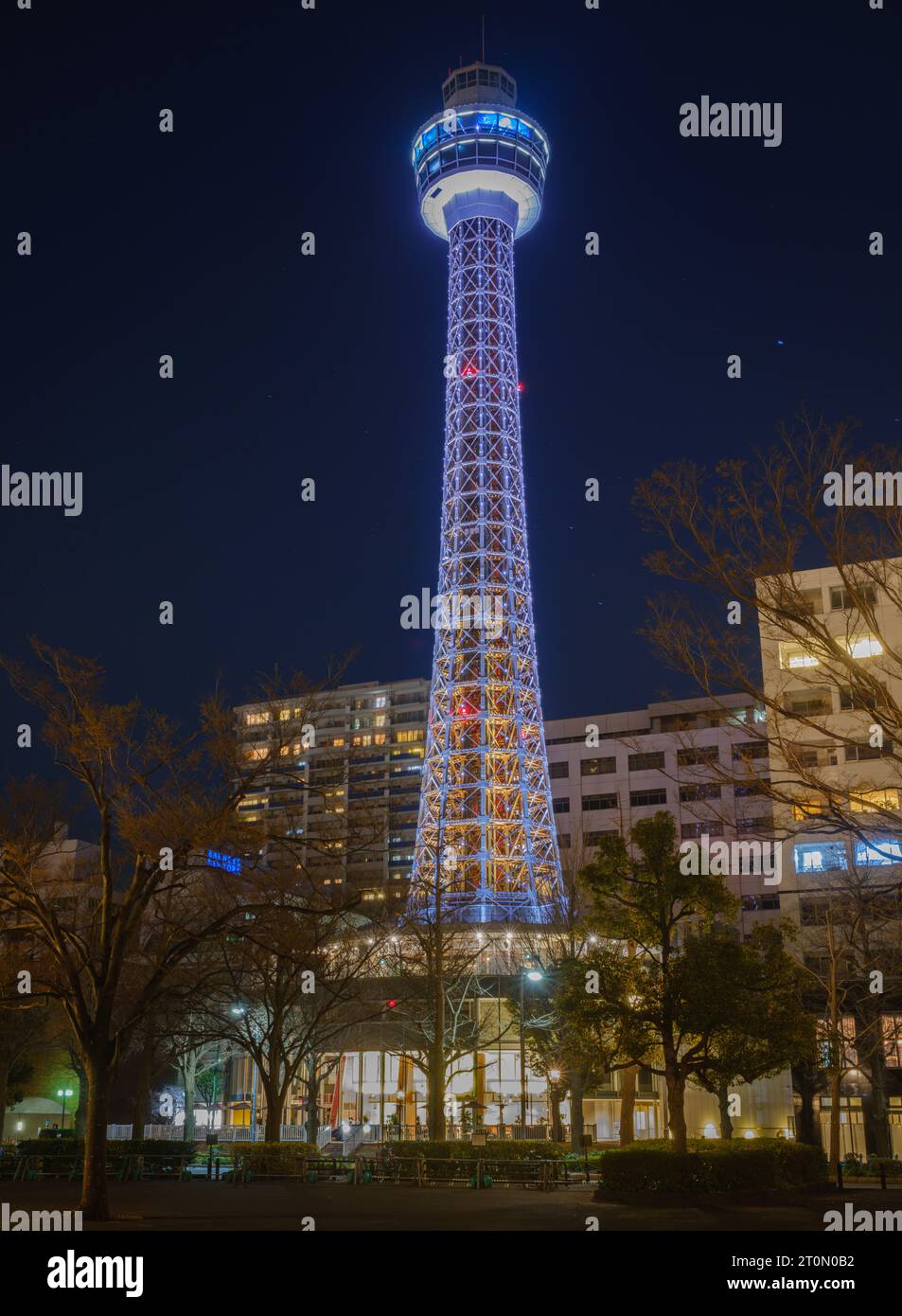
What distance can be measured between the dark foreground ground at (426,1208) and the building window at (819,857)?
21.2 metres

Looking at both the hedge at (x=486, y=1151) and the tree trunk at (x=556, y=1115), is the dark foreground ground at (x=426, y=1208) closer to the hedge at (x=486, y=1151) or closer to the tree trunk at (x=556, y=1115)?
the hedge at (x=486, y=1151)

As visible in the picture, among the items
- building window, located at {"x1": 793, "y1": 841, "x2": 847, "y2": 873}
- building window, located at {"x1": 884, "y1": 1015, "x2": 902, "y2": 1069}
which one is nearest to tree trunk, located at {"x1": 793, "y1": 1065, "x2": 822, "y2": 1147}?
building window, located at {"x1": 884, "y1": 1015, "x2": 902, "y2": 1069}

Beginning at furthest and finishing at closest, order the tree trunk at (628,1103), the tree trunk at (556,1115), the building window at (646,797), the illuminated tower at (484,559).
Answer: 1. the building window at (646,797)
2. the illuminated tower at (484,559)
3. the tree trunk at (556,1115)
4. the tree trunk at (628,1103)

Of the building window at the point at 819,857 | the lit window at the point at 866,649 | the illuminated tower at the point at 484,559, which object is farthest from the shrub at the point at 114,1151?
the lit window at the point at 866,649

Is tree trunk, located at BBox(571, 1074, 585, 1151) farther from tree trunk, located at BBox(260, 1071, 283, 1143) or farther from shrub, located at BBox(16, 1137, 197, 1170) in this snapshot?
shrub, located at BBox(16, 1137, 197, 1170)

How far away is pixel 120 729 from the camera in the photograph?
20.1m

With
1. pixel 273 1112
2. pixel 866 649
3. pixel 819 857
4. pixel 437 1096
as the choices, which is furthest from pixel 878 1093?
pixel 866 649

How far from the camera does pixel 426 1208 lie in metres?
21.7

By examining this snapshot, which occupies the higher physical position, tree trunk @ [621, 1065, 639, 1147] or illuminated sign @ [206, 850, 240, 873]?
illuminated sign @ [206, 850, 240, 873]

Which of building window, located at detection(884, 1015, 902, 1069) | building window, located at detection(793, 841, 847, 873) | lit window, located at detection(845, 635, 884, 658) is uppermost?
lit window, located at detection(845, 635, 884, 658)

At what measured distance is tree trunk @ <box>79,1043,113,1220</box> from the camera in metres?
18.8

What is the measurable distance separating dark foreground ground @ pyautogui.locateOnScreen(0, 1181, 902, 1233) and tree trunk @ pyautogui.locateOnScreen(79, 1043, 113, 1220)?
0.46 metres

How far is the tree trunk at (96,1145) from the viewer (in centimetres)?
1881
